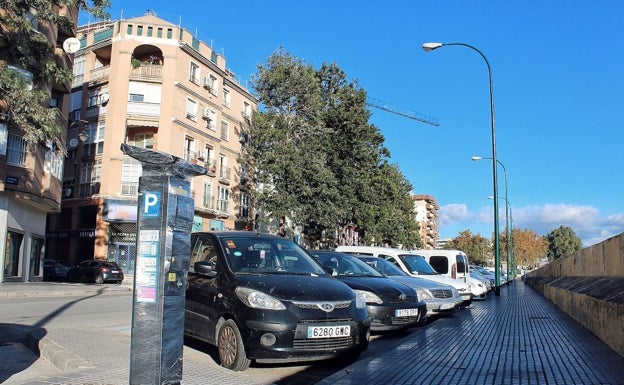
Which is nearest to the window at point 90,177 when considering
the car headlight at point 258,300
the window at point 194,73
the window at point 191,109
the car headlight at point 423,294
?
the window at point 191,109

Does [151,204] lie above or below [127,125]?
below

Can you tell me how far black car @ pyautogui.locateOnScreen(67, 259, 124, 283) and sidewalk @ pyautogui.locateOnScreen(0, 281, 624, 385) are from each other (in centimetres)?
2566

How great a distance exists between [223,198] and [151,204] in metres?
41.8

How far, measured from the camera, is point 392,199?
49656mm

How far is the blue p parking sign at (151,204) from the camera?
4.14 metres

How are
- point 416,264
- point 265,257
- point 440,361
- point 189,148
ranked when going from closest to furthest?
point 440,361, point 265,257, point 416,264, point 189,148

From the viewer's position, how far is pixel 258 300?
20.8 feet

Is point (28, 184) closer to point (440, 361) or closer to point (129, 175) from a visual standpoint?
point (129, 175)

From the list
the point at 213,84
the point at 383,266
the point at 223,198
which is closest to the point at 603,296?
the point at 383,266

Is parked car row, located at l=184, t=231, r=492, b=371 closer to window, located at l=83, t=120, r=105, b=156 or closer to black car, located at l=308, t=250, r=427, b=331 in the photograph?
black car, located at l=308, t=250, r=427, b=331

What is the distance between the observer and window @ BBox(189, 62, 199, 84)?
41.6 meters

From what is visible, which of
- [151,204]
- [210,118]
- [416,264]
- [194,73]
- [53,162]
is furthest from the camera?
[210,118]

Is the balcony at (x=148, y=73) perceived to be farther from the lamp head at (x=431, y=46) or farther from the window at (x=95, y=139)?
the lamp head at (x=431, y=46)

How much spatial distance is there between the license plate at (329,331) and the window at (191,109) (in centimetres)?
3653
